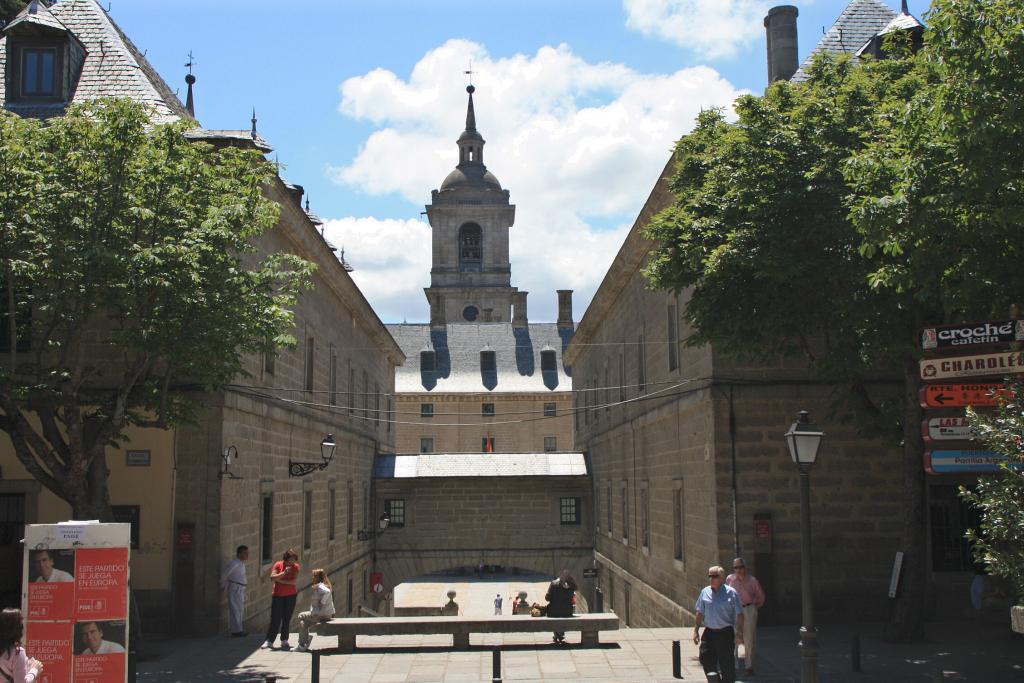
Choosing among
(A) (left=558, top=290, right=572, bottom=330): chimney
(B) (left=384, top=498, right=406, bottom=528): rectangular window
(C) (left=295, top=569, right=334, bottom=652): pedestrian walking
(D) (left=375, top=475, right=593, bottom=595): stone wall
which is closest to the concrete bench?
(C) (left=295, top=569, right=334, bottom=652): pedestrian walking

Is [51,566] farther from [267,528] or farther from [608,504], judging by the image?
[608,504]

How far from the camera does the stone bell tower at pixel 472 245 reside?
86500mm

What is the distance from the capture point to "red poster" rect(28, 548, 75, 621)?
1012 centimetres

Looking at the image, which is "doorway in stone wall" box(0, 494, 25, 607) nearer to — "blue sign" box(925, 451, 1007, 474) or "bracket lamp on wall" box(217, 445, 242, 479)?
"bracket lamp on wall" box(217, 445, 242, 479)

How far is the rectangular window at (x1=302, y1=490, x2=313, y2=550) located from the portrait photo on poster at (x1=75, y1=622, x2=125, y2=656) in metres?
13.9

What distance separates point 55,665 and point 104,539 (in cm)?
126

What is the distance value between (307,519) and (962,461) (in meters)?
17.0

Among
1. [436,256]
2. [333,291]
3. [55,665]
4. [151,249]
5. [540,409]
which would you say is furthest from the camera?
[436,256]

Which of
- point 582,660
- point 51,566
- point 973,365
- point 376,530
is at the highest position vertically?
point 973,365

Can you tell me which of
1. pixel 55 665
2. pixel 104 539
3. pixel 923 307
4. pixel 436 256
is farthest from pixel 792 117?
pixel 436 256

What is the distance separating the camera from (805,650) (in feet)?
34.8

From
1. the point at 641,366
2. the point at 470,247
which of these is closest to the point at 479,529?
the point at 641,366

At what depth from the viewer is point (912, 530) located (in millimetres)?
14500

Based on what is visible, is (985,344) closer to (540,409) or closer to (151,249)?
(151,249)
